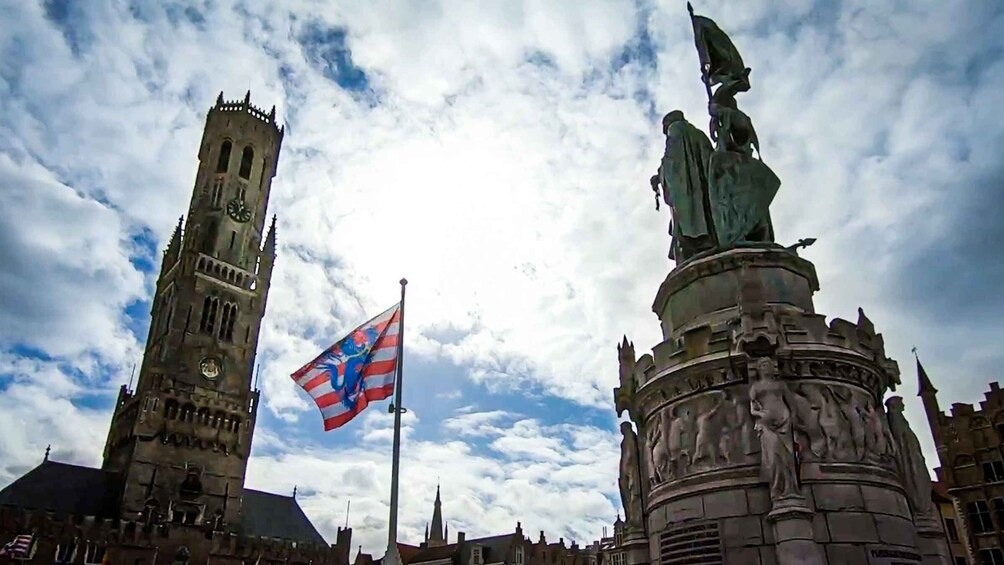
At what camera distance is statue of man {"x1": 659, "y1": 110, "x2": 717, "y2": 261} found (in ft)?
49.8

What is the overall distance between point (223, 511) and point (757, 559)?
2135 inches

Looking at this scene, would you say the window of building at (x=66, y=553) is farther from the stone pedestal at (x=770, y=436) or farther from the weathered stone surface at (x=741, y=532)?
the weathered stone surface at (x=741, y=532)

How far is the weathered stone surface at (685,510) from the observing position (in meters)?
11.3

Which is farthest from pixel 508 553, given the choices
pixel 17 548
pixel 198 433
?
pixel 17 548

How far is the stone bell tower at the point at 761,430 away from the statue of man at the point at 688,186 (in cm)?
53

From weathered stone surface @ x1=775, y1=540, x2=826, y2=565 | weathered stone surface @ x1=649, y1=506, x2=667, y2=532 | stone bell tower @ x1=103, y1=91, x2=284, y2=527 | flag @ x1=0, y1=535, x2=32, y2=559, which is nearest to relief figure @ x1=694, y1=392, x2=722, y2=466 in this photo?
weathered stone surface @ x1=649, y1=506, x2=667, y2=532

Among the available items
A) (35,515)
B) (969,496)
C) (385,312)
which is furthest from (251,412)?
(969,496)

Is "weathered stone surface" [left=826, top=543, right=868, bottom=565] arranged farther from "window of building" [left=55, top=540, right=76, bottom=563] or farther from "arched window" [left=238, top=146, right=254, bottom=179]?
"arched window" [left=238, top=146, right=254, bottom=179]

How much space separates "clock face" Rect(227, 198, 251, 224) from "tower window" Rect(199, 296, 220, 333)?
9486 mm

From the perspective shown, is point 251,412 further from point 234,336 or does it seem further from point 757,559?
point 757,559

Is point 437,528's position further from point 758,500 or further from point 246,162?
point 758,500

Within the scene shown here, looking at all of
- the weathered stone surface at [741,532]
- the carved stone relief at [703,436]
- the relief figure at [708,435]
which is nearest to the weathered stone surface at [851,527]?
the weathered stone surface at [741,532]

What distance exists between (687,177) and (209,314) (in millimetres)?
57353

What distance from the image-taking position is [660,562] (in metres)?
11.9
